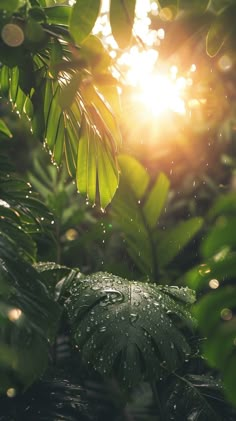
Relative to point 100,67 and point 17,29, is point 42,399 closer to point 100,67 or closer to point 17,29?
point 17,29

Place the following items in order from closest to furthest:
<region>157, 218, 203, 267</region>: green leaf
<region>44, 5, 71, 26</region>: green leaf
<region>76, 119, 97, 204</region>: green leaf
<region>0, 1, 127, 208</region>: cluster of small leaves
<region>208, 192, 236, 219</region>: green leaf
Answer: <region>208, 192, 236, 219</region>: green leaf < <region>0, 1, 127, 208</region>: cluster of small leaves < <region>44, 5, 71, 26</region>: green leaf < <region>76, 119, 97, 204</region>: green leaf < <region>157, 218, 203, 267</region>: green leaf

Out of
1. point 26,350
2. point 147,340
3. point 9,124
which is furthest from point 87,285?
point 9,124

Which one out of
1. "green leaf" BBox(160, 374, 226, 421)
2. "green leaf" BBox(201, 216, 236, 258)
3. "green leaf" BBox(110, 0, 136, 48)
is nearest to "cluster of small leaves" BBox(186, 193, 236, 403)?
"green leaf" BBox(201, 216, 236, 258)

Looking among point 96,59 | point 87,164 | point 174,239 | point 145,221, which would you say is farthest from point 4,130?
point 96,59

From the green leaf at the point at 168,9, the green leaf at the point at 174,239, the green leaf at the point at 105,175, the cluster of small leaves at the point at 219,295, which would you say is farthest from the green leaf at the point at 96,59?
the green leaf at the point at 174,239

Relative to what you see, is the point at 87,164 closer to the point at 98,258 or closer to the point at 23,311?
the point at 23,311

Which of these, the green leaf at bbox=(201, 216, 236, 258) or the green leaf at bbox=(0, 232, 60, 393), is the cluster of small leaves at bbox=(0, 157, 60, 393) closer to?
the green leaf at bbox=(0, 232, 60, 393)
